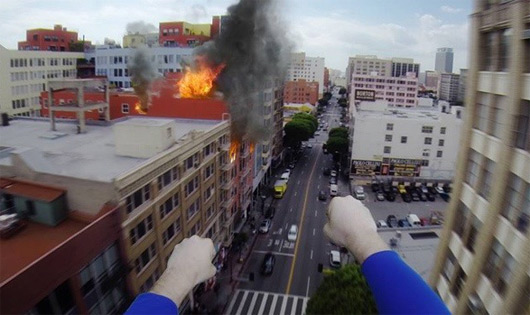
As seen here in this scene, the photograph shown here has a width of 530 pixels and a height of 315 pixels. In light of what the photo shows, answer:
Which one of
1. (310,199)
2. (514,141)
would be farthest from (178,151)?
(310,199)

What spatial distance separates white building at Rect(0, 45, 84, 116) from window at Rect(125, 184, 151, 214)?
37553 mm

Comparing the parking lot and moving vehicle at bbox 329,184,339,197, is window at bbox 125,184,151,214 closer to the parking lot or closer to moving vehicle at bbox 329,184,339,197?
the parking lot

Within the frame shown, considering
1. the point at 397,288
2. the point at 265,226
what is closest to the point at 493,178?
the point at 397,288

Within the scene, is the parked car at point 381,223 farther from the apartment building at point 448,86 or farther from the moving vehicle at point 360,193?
the apartment building at point 448,86

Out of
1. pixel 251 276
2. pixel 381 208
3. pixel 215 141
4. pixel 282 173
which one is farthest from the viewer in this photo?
pixel 282 173

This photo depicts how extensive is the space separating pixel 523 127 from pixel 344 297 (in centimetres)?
1193

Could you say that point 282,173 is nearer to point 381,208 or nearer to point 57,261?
point 381,208

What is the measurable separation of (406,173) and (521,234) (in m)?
44.0

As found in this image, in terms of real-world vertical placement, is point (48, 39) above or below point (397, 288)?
above

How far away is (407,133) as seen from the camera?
1927 inches

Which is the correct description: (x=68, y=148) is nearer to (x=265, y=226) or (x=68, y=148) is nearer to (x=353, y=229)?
(x=353, y=229)

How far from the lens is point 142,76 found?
140 feet

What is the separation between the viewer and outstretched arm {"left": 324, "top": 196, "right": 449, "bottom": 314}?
440 cm

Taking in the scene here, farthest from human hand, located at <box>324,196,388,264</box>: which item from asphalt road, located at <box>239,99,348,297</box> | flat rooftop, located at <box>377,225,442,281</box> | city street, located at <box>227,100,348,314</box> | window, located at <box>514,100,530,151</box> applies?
asphalt road, located at <box>239,99,348,297</box>
